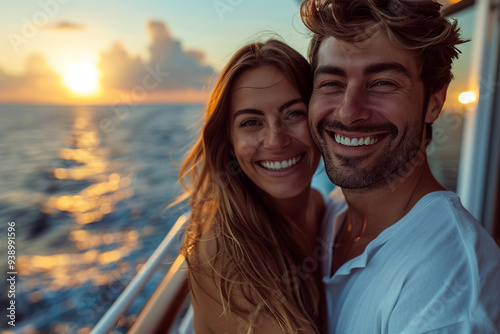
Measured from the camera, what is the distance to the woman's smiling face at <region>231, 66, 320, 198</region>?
4.17ft

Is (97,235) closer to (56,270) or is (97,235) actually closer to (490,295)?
(56,270)

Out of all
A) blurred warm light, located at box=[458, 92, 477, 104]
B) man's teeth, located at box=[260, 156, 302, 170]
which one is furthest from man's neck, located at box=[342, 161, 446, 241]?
blurred warm light, located at box=[458, 92, 477, 104]

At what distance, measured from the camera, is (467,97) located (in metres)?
2.88

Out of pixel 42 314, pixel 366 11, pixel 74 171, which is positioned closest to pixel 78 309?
pixel 42 314

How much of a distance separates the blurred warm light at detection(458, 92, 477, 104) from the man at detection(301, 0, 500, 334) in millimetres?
1890

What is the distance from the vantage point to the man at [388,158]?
89cm

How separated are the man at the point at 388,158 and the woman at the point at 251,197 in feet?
0.31

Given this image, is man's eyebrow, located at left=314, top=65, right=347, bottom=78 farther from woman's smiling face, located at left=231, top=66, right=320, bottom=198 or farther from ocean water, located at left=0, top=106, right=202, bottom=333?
ocean water, located at left=0, top=106, right=202, bottom=333

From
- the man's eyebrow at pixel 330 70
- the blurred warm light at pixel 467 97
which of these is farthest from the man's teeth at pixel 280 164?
the blurred warm light at pixel 467 97

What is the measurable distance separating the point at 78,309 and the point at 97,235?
17.7 feet

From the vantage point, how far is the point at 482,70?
2781mm

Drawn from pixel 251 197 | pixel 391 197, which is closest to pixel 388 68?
pixel 391 197

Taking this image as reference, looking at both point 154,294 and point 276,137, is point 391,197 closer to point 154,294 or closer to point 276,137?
point 276,137

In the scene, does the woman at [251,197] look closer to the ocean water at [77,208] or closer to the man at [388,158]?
→ the man at [388,158]
